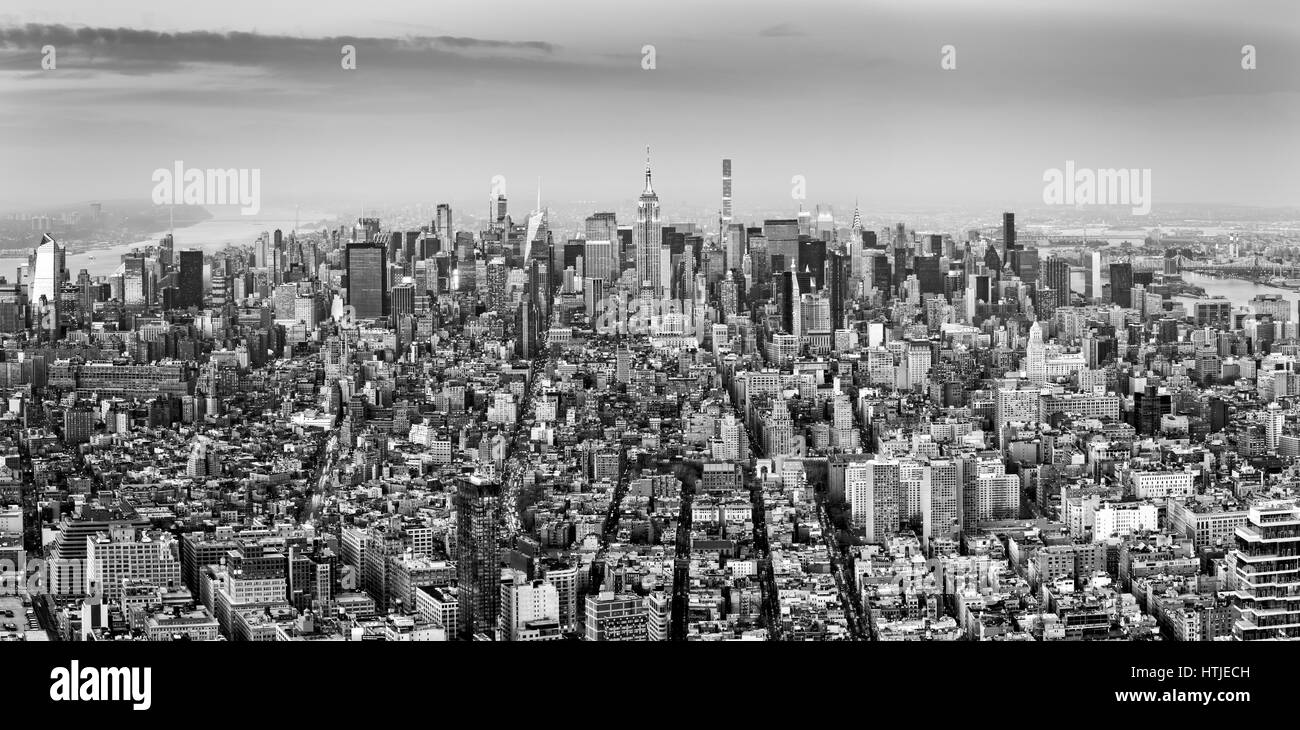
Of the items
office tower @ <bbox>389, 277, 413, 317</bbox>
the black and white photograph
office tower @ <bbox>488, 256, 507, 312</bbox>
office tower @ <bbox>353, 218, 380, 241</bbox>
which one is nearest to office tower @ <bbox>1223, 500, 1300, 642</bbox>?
the black and white photograph

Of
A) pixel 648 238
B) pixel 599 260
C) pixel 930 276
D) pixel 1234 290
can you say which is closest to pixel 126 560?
pixel 599 260

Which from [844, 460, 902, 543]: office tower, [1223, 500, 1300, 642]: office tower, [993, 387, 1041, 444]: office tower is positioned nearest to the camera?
[1223, 500, 1300, 642]: office tower

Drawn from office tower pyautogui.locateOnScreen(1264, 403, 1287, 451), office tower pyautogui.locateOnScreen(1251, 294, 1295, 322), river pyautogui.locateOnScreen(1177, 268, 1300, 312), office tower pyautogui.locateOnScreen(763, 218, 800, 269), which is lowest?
office tower pyautogui.locateOnScreen(1264, 403, 1287, 451)

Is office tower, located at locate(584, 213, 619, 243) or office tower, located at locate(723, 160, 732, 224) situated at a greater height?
office tower, located at locate(723, 160, 732, 224)

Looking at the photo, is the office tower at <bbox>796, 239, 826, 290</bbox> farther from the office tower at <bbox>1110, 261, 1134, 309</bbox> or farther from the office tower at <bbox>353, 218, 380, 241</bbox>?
the office tower at <bbox>353, 218, 380, 241</bbox>

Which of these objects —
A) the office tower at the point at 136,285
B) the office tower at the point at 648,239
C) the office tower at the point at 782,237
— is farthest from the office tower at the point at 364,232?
the office tower at the point at 782,237

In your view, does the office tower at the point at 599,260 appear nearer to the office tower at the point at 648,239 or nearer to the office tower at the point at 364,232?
the office tower at the point at 648,239
